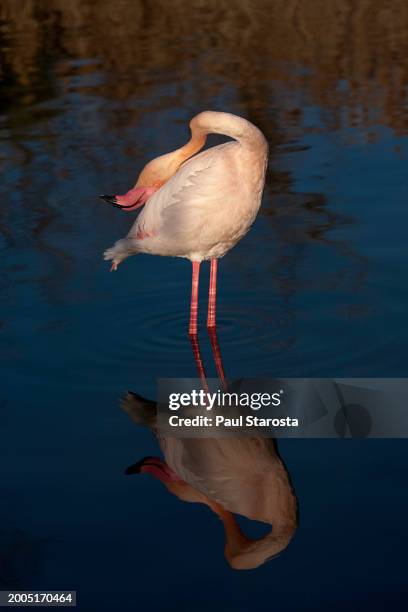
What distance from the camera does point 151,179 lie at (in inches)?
273

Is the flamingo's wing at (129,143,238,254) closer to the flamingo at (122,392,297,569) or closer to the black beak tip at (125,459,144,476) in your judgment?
the flamingo at (122,392,297,569)

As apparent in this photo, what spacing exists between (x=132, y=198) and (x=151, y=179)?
147mm

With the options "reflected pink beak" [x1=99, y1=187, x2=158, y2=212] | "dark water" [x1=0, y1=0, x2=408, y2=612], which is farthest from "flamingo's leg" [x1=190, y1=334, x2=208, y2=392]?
"reflected pink beak" [x1=99, y1=187, x2=158, y2=212]

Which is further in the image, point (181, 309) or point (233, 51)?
point (233, 51)

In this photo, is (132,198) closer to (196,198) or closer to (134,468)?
(196,198)

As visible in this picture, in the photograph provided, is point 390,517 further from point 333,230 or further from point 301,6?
point 301,6

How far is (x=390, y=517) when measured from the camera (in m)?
4.73

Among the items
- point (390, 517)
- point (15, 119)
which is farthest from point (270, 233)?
point (15, 119)

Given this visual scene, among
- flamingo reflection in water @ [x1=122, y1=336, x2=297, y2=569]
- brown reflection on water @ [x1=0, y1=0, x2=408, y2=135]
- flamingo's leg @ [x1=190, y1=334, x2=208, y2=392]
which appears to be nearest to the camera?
flamingo reflection in water @ [x1=122, y1=336, x2=297, y2=569]

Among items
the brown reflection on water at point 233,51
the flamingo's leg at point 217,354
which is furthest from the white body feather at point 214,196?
the brown reflection on water at point 233,51

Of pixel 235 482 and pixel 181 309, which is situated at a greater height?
pixel 181 309

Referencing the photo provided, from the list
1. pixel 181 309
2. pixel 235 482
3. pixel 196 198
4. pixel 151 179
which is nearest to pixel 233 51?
pixel 181 309

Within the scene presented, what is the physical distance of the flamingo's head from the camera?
688 cm

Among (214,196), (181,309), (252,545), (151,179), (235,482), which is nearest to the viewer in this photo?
(252,545)
